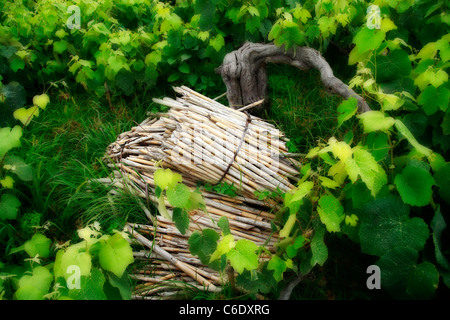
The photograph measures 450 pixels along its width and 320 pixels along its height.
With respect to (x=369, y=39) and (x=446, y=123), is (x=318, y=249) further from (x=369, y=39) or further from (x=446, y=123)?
(x=369, y=39)

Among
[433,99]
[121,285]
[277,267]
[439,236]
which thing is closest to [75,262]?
[121,285]

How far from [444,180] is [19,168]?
2381 mm

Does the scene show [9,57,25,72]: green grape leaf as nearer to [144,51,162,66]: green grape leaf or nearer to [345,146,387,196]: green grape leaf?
[144,51,162,66]: green grape leaf

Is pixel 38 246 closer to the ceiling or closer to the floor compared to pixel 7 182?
closer to the floor

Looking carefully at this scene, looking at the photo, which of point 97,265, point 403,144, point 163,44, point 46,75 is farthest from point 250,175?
point 46,75

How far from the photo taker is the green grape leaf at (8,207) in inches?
82.7

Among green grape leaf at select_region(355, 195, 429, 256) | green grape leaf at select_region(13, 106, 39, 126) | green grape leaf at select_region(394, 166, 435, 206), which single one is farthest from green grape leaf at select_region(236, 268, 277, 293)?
green grape leaf at select_region(13, 106, 39, 126)

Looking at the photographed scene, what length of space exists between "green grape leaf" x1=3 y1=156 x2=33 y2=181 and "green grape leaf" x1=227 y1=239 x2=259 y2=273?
4.83 feet

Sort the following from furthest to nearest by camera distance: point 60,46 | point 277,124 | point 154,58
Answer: point 60,46, point 154,58, point 277,124

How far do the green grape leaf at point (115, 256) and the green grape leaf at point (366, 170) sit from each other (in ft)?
3.11

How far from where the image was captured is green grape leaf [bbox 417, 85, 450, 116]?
5.55 feet

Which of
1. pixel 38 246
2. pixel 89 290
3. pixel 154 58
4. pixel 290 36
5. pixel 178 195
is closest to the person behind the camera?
pixel 89 290

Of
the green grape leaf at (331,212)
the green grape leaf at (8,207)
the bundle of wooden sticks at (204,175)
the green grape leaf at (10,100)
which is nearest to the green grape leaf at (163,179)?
the bundle of wooden sticks at (204,175)

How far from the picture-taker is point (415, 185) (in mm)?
1511
